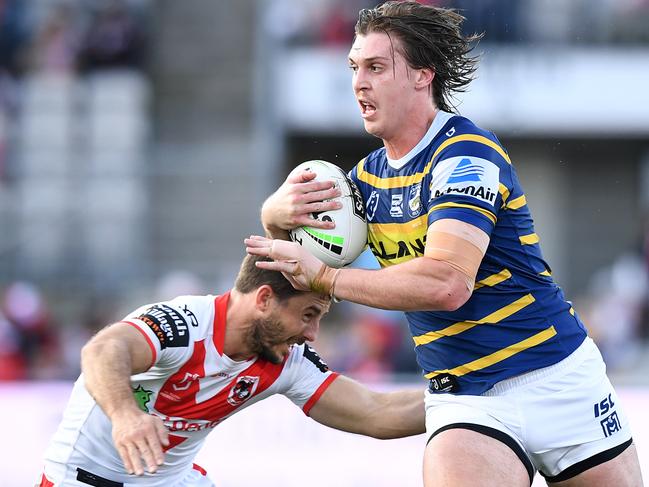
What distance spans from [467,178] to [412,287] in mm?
441

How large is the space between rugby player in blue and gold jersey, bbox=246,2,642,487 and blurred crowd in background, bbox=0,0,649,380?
5.74 m

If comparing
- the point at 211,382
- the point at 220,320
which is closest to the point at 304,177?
the point at 220,320

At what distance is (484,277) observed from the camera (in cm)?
427

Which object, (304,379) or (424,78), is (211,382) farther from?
(424,78)

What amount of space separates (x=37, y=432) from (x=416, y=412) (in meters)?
3.69

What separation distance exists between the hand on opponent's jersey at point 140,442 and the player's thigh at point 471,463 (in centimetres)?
98

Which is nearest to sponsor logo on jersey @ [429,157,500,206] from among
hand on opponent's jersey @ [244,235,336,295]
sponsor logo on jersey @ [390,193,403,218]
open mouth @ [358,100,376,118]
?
sponsor logo on jersey @ [390,193,403,218]

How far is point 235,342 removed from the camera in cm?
498

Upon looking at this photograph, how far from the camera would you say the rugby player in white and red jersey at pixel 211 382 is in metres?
4.88

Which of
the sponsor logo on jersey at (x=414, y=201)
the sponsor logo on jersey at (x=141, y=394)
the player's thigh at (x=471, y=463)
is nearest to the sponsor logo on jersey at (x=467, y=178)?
the sponsor logo on jersey at (x=414, y=201)

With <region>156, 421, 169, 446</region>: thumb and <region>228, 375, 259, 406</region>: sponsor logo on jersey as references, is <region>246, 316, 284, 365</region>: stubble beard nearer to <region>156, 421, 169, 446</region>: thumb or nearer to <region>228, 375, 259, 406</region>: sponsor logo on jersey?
<region>228, 375, 259, 406</region>: sponsor logo on jersey

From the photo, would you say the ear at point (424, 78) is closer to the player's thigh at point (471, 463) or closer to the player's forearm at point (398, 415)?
the player's thigh at point (471, 463)

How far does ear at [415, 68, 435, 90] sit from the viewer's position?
4.40 meters

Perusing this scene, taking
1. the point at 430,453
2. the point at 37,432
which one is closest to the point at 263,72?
the point at 37,432
